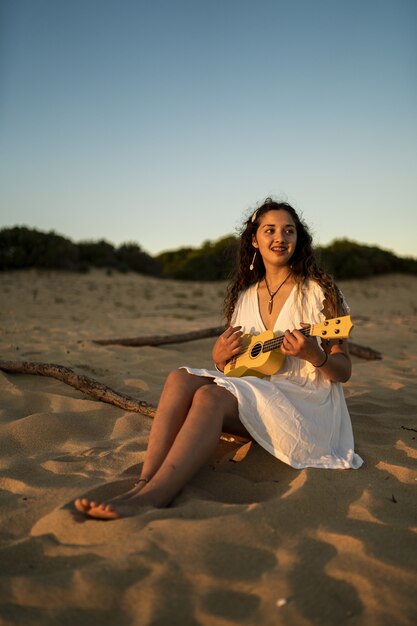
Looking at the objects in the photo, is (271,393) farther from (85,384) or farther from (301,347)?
(85,384)

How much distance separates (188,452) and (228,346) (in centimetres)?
92

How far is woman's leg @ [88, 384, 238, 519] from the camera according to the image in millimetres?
2207

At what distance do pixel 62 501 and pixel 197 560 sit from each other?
0.81 meters

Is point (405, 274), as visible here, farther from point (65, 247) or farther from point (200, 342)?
point (200, 342)

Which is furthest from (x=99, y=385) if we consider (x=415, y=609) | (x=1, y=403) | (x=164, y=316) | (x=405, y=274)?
(x=405, y=274)

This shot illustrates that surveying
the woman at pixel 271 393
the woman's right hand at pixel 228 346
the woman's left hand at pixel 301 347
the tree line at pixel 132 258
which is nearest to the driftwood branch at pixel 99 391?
the woman at pixel 271 393

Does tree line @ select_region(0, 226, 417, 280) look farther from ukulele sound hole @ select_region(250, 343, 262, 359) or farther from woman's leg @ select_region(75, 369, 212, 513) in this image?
woman's leg @ select_region(75, 369, 212, 513)

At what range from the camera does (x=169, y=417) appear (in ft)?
8.59

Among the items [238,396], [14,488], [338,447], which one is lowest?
[14,488]

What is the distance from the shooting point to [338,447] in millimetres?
2881

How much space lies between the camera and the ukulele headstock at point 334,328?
278 cm

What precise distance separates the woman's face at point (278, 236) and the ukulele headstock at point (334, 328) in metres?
0.61

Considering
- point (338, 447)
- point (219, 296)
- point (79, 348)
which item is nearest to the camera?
point (338, 447)

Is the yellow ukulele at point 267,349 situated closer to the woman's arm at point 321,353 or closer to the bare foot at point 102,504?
the woman's arm at point 321,353
